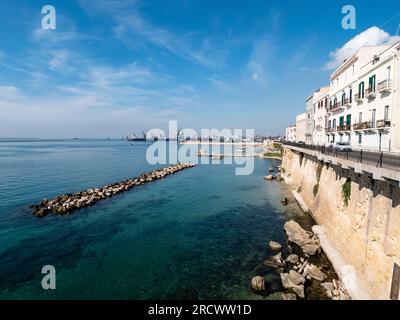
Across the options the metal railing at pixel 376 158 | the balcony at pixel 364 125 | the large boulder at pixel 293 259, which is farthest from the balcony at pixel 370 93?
the large boulder at pixel 293 259

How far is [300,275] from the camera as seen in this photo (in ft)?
45.1

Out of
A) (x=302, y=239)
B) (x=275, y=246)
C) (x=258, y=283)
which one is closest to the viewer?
(x=258, y=283)

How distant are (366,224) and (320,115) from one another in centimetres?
3367

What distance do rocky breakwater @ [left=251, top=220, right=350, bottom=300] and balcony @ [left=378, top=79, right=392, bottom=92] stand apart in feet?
47.2

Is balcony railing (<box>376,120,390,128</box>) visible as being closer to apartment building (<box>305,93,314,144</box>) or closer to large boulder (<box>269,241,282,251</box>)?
large boulder (<box>269,241,282,251</box>)

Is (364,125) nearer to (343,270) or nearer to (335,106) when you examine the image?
(335,106)

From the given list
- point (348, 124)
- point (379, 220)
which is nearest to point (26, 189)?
point (379, 220)

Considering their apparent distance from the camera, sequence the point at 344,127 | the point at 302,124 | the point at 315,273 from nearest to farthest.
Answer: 1. the point at 315,273
2. the point at 344,127
3. the point at 302,124

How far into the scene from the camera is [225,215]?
25.8 meters

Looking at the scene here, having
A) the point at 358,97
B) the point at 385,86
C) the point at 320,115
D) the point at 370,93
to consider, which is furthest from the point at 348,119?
the point at 320,115

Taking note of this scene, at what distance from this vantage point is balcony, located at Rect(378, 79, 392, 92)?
2056 centimetres

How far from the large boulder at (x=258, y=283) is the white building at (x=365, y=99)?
1769cm

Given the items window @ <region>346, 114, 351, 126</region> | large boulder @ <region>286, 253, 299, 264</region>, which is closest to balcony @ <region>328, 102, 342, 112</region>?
window @ <region>346, 114, 351, 126</region>
